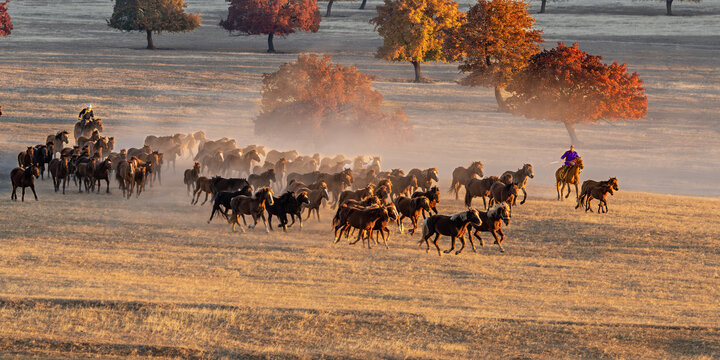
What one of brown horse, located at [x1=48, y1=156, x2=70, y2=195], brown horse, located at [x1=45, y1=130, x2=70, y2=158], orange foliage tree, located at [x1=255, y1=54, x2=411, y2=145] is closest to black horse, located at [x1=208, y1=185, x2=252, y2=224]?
brown horse, located at [x1=48, y1=156, x2=70, y2=195]

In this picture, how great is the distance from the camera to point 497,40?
76.4m

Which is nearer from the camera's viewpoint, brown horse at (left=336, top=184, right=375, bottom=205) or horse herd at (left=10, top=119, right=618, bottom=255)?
horse herd at (left=10, top=119, right=618, bottom=255)

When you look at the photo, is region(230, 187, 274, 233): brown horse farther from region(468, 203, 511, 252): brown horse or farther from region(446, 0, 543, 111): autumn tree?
region(446, 0, 543, 111): autumn tree

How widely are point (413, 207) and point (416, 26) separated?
65.4m

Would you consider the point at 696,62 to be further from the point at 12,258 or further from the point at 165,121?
the point at 12,258

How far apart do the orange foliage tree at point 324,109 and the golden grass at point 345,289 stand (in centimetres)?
2648

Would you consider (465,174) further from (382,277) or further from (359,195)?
(382,277)

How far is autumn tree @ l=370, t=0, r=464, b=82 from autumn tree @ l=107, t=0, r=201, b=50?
3385 centimetres

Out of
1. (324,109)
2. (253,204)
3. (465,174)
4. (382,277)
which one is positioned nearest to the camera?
(382,277)

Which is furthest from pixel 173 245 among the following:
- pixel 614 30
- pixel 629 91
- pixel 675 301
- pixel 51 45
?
pixel 614 30

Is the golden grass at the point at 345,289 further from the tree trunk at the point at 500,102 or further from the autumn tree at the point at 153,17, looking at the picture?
the autumn tree at the point at 153,17

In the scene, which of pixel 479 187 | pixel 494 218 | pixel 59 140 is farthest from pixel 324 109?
pixel 494 218

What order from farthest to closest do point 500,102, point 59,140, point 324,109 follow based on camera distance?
point 500,102
point 324,109
point 59,140

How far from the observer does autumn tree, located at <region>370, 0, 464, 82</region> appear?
92875 millimetres
